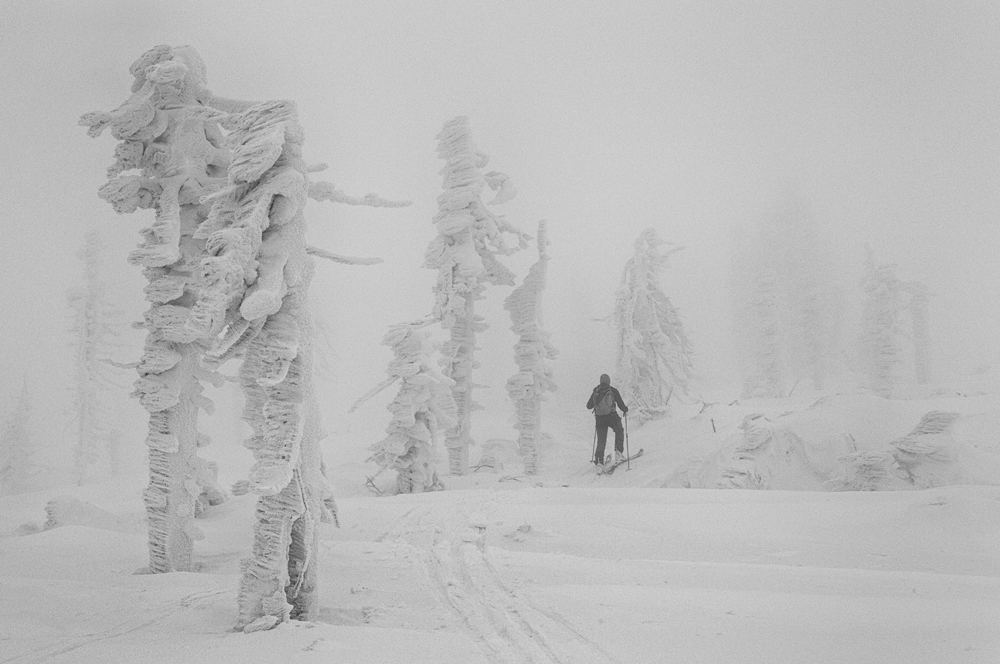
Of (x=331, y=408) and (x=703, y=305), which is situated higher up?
(x=703, y=305)

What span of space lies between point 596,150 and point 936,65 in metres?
5.07

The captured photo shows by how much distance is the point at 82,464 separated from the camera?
25062 mm

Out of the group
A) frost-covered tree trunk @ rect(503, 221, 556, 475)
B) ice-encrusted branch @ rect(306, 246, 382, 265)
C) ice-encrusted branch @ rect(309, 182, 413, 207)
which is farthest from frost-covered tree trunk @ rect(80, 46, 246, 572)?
frost-covered tree trunk @ rect(503, 221, 556, 475)

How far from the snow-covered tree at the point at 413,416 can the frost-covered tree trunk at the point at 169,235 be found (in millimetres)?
5229

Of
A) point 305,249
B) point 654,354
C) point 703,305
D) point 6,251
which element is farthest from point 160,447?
point 703,305

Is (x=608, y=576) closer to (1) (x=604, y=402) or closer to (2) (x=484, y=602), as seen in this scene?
(2) (x=484, y=602)

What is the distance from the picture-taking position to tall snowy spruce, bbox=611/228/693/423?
20.0 metres

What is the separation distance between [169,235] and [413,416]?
687cm

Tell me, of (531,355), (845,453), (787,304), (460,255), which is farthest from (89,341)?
(787,304)

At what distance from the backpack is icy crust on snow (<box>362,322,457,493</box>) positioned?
13.0 feet

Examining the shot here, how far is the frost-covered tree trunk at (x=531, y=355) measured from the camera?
677 inches

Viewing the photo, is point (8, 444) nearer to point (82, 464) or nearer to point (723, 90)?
point (82, 464)

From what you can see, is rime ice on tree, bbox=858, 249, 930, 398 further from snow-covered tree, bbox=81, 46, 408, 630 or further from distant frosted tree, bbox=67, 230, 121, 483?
distant frosted tree, bbox=67, 230, 121, 483

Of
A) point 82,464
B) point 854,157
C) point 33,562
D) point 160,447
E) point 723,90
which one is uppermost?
point 723,90
